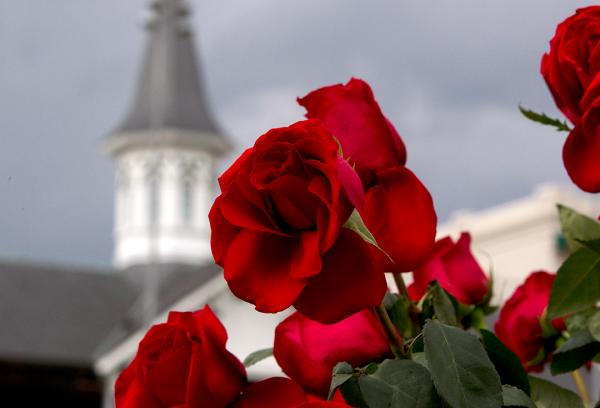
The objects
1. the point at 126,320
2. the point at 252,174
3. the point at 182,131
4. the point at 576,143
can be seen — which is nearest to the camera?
the point at 252,174

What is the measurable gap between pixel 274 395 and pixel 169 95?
38.1m

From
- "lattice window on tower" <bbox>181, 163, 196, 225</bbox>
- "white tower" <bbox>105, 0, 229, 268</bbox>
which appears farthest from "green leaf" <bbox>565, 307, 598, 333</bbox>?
"lattice window on tower" <bbox>181, 163, 196, 225</bbox>

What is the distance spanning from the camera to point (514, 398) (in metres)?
0.74

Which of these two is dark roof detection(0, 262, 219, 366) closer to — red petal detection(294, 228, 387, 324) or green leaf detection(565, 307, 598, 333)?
green leaf detection(565, 307, 598, 333)

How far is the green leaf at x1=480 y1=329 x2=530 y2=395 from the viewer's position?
2.52 ft

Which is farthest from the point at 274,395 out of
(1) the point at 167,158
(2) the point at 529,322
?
(1) the point at 167,158

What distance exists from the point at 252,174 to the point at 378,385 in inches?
5.3

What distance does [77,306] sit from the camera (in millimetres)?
30188

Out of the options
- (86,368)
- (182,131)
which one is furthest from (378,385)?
(182,131)

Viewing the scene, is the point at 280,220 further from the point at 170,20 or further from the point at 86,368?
the point at 170,20

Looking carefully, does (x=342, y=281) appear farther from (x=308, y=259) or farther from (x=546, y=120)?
(x=546, y=120)

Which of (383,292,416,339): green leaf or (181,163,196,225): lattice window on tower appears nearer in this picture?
(383,292,416,339): green leaf

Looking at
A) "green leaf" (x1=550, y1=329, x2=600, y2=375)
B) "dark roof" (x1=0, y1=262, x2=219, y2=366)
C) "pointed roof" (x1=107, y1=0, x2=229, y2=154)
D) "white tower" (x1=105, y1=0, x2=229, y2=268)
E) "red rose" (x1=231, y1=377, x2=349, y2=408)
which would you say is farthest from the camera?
"pointed roof" (x1=107, y1=0, x2=229, y2=154)

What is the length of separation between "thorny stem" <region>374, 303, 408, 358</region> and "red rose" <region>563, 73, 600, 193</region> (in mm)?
151
